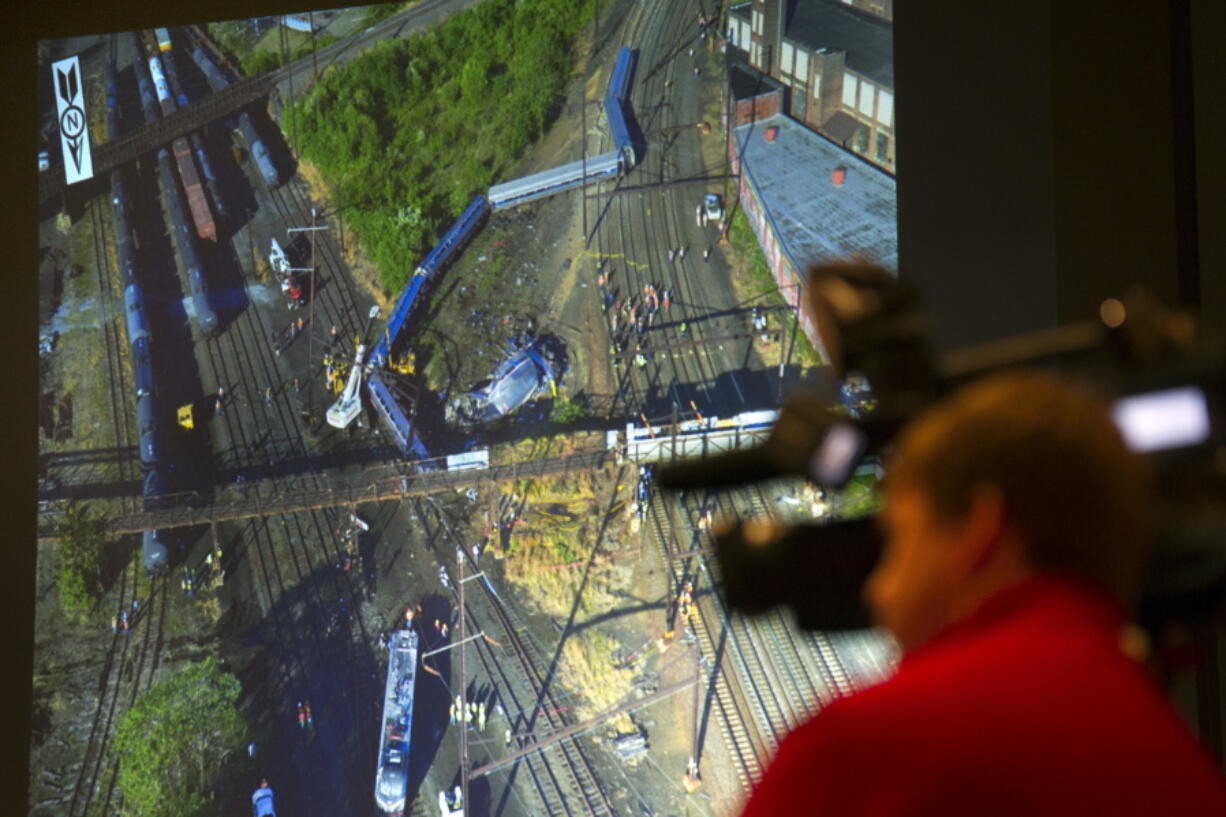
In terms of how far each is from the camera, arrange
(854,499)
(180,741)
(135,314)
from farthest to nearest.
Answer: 1. (135,314)
2. (180,741)
3. (854,499)

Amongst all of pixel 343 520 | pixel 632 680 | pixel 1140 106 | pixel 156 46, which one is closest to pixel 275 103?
pixel 156 46

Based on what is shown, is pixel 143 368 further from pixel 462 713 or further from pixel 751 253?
pixel 751 253

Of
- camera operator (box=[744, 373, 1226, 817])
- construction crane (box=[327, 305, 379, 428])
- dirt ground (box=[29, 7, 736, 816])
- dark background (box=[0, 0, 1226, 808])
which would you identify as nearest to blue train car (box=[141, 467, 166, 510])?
dirt ground (box=[29, 7, 736, 816])

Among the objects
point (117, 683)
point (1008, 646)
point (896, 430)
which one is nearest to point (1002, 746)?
point (1008, 646)

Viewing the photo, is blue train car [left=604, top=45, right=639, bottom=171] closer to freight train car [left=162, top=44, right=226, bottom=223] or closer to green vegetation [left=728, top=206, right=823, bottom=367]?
green vegetation [left=728, top=206, right=823, bottom=367]

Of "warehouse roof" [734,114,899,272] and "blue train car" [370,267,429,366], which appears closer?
"warehouse roof" [734,114,899,272]

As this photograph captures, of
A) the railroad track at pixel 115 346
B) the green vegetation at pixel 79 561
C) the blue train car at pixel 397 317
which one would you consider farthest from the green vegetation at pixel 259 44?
the green vegetation at pixel 79 561
